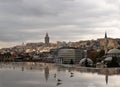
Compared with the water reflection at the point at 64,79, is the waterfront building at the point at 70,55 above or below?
above

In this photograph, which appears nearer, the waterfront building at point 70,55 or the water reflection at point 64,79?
the water reflection at point 64,79

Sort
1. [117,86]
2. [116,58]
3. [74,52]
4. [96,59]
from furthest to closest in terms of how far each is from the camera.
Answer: [74,52] < [96,59] < [116,58] < [117,86]

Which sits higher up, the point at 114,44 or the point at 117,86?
the point at 114,44

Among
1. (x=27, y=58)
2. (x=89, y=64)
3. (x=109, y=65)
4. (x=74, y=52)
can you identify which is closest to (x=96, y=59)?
(x=89, y=64)

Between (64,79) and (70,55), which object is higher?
(70,55)

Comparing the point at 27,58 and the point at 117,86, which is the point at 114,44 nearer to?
the point at 27,58

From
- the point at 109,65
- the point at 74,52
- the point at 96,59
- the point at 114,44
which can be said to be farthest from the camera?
the point at 114,44

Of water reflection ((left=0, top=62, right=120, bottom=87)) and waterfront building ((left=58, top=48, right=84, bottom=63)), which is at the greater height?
waterfront building ((left=58, top=48, right=84, bottom=63))

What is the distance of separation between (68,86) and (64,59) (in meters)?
116

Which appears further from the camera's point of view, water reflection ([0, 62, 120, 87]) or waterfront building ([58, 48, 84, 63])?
waterfront building ([58, 48, 84, 63])

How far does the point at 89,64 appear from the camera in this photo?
95.1 metres

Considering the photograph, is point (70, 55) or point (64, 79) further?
point (70, 55)

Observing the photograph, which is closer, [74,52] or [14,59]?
[74,52]

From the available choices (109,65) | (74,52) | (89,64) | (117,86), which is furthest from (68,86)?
(74,52)
